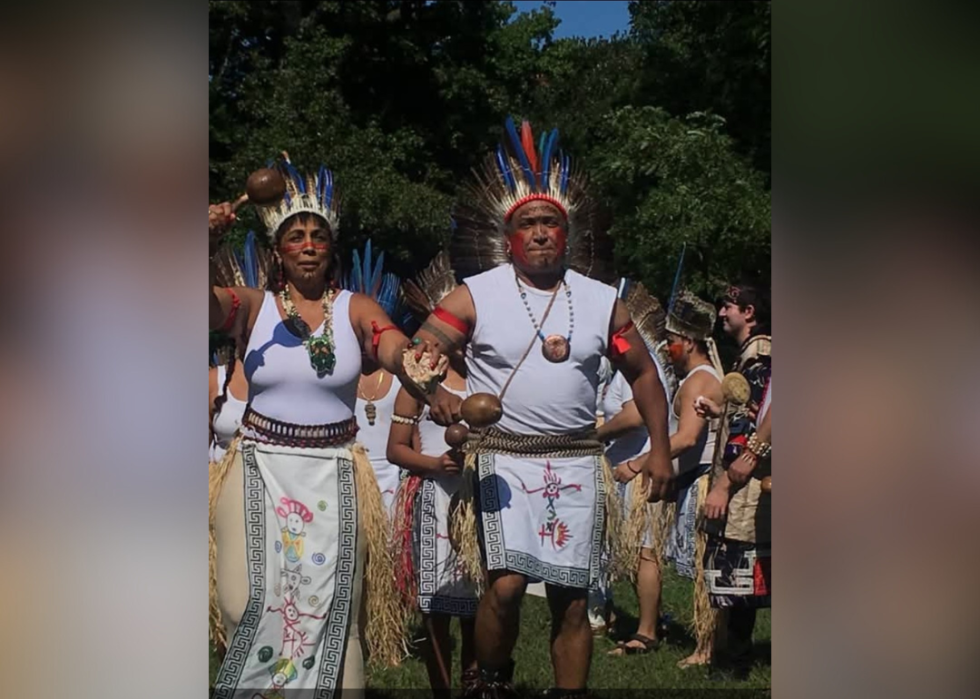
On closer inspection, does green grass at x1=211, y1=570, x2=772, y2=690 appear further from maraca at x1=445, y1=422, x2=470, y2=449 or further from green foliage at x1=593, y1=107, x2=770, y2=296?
green foliage at x1=593, y1=107, x2=770, y2=296

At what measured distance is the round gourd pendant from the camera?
12.6 feet

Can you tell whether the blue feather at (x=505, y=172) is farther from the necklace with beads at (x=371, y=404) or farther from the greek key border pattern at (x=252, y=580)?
the greek key border pattern at (x=252, y=580)

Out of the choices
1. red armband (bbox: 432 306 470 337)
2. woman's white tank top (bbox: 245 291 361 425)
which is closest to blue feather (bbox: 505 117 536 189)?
red armband (bbox: 432 306 470 337)

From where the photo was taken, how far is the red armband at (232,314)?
12.5 feet

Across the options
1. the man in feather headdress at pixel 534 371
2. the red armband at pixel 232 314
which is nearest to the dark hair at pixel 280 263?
the red armband at pixel 232 314

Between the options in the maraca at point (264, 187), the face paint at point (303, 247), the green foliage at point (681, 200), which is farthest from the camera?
the green foliage at point (681, 200)

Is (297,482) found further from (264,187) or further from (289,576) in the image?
(264,187)

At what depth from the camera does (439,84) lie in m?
4.26

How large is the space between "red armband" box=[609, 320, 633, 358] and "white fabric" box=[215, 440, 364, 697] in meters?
1.06

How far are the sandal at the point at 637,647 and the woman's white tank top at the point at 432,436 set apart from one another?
38.3 inches
